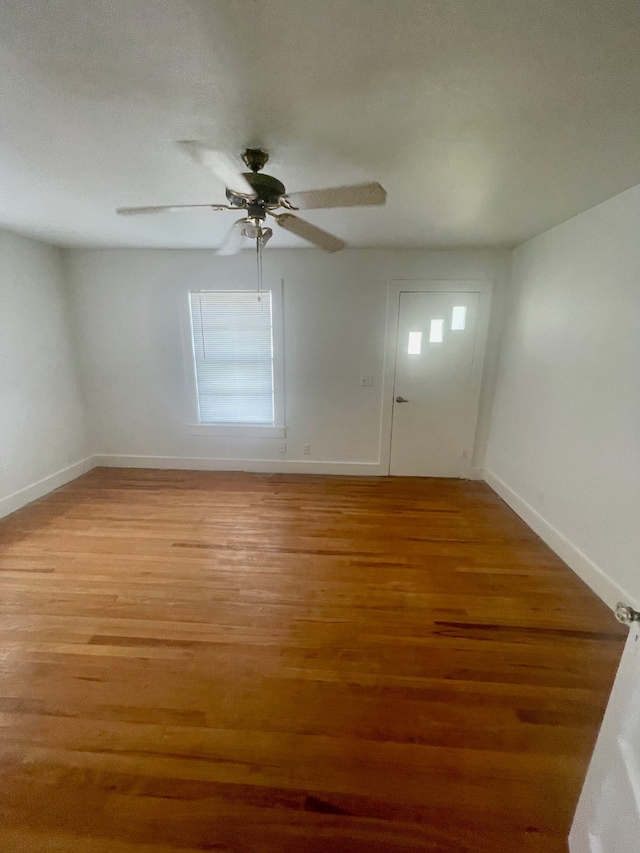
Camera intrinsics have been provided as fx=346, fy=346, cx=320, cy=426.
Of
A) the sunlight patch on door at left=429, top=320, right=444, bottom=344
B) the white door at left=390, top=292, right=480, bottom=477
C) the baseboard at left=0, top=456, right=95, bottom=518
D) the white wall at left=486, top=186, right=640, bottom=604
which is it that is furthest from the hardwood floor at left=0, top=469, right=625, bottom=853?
the sunlight patch on door at left=429, top=320, right=444, bottom=344

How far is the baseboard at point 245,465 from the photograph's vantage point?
4098 millimetres

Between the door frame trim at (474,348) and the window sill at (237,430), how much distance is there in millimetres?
1227

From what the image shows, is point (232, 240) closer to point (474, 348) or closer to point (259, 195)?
point (259, 195)

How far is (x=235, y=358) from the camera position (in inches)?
154

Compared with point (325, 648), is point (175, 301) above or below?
above

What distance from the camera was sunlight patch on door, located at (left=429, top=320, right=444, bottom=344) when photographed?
3656mm

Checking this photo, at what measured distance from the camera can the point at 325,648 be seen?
→ 5.97ft

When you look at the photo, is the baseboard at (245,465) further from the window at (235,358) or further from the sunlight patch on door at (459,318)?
the sunlight patch on door at (459,318)

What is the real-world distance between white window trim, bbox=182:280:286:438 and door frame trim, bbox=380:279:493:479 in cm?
115

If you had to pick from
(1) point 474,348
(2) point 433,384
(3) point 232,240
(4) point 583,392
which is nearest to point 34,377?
(3) point 232,240

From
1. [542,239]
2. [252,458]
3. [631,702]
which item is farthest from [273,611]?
[542,239]

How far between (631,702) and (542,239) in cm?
329

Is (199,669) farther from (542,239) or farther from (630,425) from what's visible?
(542,239)

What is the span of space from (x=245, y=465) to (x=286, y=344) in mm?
1531
